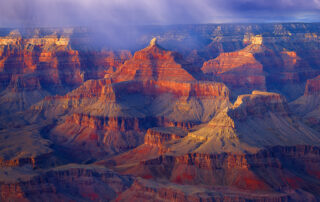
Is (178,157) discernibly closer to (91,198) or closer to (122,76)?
(91,198)

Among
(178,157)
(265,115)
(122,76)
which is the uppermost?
(122,76)

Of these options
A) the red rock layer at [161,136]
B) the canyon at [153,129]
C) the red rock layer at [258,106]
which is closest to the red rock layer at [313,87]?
the canyon at [153,129]

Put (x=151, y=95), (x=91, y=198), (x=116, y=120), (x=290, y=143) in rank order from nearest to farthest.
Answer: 1. (x=91, y=198)
2. (x=290, y=143)
3. (x=116, y=120)
4. (x=151, y=95)

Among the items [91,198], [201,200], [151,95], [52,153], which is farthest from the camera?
[151,95]

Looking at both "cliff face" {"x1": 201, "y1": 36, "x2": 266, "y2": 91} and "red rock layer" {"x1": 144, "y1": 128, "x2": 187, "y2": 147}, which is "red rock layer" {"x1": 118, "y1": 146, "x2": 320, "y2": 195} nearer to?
"red rock layer" {"x1": 144, "y1": 128, "x2": 187, "y2": 147}

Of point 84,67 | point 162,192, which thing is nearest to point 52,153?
point 162,192

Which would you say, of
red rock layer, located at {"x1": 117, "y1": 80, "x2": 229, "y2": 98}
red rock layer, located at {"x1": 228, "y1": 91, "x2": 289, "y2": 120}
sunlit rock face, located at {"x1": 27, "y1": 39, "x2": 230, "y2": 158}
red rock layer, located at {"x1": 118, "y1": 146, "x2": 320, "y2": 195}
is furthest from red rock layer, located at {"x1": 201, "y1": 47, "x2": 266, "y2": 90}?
red rock layer, located at {"x1": 118, "y1": 146, "x2": 320, "y2": 195}

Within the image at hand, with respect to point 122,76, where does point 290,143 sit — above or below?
below

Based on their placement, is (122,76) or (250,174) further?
(122,76)

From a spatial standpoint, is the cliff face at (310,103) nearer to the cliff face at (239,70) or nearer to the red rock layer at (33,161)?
the cliff face at (239,70)

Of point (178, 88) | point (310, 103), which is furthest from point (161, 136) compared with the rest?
point (310, 103)
